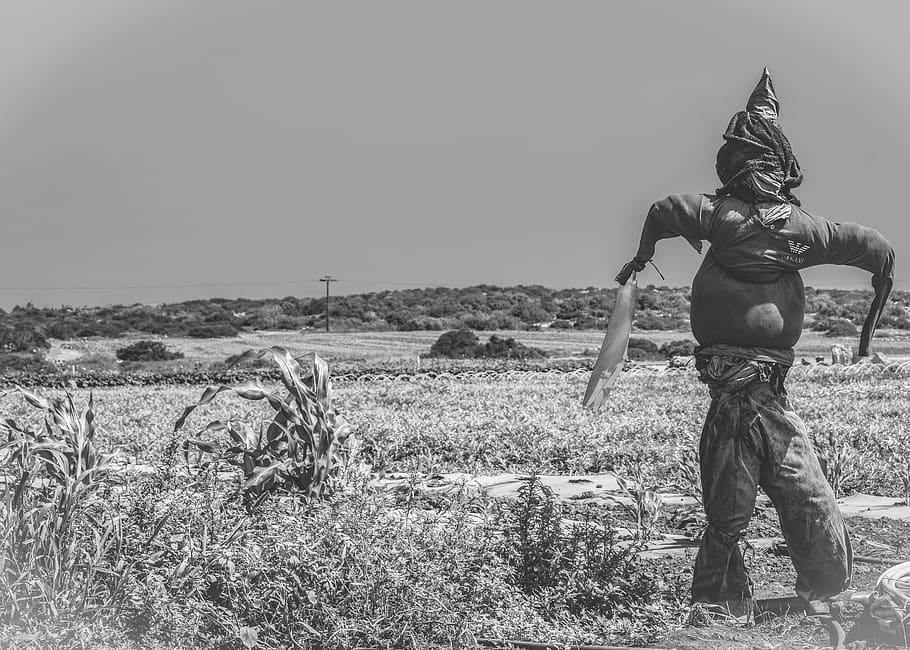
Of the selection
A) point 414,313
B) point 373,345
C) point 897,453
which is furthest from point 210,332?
point 897,453

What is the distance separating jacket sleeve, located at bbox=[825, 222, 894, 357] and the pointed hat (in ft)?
1.81

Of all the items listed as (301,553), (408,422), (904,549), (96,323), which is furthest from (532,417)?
(96,323)

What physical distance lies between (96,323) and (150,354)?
20.1 m

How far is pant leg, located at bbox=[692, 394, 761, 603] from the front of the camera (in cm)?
406

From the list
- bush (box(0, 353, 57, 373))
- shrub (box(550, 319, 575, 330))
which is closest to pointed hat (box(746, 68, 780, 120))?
bush (box(0, 353, 57, 373))

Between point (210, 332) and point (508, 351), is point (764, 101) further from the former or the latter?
point (210, 332)

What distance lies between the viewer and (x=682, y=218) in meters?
4.18

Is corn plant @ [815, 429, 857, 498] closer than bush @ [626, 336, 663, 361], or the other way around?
corn plant @ [815, 429, 857, 498]

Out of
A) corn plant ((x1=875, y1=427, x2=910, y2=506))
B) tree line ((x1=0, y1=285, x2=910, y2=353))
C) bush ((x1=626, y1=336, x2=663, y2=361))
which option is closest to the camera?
corn plant ((x1=875, y1=427, x2=910, y2=506))

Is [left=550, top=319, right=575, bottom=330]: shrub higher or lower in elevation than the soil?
higher

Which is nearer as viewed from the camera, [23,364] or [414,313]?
[23,364]

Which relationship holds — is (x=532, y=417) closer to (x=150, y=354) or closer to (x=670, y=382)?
(x=670, y=382)

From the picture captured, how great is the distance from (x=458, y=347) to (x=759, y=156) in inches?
970

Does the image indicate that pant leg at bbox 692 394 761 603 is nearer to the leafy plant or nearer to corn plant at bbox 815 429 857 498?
the leafy plant
